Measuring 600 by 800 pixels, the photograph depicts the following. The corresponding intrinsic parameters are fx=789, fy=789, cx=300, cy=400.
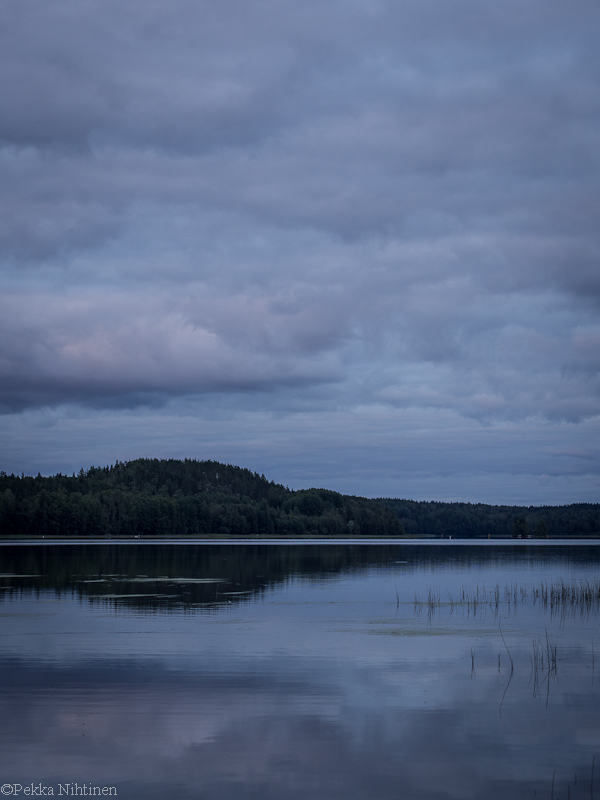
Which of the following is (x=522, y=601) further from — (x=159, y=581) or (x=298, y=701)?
(x=298, y=701)

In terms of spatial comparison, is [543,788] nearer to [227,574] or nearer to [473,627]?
[473,627]

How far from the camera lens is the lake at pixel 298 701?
41.7ft

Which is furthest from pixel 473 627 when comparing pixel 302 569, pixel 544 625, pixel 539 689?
pixel 302 569

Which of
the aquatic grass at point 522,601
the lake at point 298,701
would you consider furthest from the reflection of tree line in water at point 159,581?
the aquatic grass at point 522,601

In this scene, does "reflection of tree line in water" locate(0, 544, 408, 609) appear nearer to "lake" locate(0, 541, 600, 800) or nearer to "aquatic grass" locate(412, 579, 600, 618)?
"lake" locate(0, 541, 600, 800)

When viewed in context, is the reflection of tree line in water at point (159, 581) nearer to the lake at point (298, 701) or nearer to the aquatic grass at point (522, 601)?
the lake at point (298, 701)

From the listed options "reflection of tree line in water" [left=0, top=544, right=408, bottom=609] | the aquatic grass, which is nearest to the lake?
the aquatic grass

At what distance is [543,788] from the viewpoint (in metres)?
12.4

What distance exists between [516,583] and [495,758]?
40.1m

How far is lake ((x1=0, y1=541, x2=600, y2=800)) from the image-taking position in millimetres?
12703

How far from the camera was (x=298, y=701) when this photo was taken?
17.7m

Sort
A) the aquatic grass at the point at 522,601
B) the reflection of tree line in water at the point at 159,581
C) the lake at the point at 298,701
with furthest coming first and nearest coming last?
the reflection of tree line in water at the point at 159,581 < the aquatic grass at the point at 522,601 < the lake at the point at 298,701

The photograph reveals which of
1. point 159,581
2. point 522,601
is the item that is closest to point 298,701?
point 522,601

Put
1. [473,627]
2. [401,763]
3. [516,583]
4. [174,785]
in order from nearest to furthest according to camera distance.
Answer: [174,785], [401,763], [473,627], [516,583]
